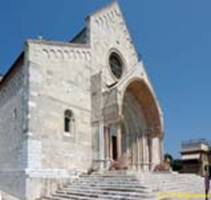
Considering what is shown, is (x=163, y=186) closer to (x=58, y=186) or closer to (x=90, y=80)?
(x=58, y=186)

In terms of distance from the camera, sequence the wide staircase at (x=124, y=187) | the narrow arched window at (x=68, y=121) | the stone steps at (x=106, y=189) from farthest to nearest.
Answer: the narrow arched window at (x=68, y=121) → the wide staircase at (x=124, y=187) → the stone steps at (x=106, y=189)

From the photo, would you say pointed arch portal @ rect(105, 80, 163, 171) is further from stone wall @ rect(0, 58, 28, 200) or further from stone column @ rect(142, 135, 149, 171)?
stone wall @ rect(0, 58, 28, 200)

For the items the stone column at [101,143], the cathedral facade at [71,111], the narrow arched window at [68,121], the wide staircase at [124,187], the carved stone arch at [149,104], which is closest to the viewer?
the wide staircase at [124,187]

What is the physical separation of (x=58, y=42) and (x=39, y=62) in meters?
1.63

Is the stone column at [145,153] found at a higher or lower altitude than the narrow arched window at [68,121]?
lower

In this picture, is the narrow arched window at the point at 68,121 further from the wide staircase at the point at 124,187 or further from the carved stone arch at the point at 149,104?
the carved stone arch at the point at 149,104

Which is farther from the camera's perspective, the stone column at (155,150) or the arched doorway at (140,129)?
the stone column at (155,150)

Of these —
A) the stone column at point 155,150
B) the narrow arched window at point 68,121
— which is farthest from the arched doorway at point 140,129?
the narrow arched window at point 68,121

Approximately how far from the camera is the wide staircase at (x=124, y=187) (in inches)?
472

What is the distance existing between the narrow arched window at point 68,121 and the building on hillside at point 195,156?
51.4ft

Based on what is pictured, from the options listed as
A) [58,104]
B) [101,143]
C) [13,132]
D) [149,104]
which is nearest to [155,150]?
[149,104]

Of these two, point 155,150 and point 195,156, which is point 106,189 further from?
point 195,156

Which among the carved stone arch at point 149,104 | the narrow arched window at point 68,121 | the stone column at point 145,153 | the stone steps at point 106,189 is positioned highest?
the carved stone arch at point 149,104

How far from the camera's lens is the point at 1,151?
1836 cm
